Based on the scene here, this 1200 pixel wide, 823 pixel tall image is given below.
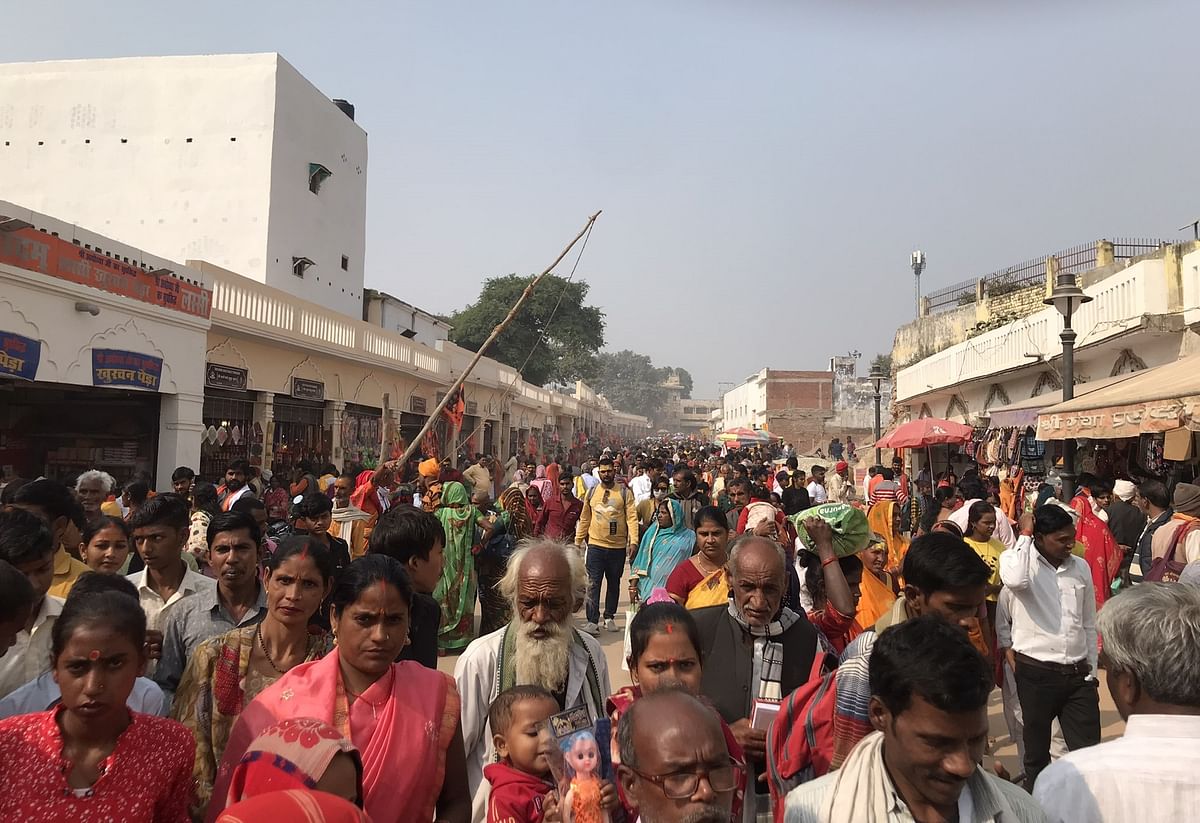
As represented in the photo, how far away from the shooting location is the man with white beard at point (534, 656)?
8.96ft

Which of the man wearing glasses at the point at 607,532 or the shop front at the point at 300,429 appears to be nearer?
the man wearing glasses at the point at 607,532

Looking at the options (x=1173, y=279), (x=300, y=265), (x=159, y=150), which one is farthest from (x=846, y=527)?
(x=159, y=150)

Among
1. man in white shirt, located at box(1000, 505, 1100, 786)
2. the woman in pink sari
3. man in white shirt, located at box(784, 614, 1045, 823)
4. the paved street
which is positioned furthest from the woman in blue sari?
man in white shirt, located at box(784, 614, 1045, 823)

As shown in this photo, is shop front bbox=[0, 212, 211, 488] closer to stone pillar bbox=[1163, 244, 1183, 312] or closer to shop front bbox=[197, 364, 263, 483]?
shop front bbox=[197, 364, 263, 483]

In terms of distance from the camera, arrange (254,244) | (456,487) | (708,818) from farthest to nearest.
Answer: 1. (254,244)
2. (456,487)
3. (708,818)

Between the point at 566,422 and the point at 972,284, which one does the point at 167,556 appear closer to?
the point at 972,284

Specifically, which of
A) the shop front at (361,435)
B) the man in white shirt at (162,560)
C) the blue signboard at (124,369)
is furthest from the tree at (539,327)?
the man in white shirt at (162,560)

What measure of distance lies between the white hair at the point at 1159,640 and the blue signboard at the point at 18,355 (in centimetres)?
1011

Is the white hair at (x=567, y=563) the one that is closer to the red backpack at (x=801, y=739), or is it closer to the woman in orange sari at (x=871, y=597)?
the red backpack at (x=801, y=739)

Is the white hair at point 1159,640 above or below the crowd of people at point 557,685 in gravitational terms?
above

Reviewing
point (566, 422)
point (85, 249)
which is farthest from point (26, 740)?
point (566, 422)

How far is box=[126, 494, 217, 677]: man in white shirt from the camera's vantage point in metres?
3.57

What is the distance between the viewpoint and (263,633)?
8.72 ft

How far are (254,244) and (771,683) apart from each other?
71.1 ft
